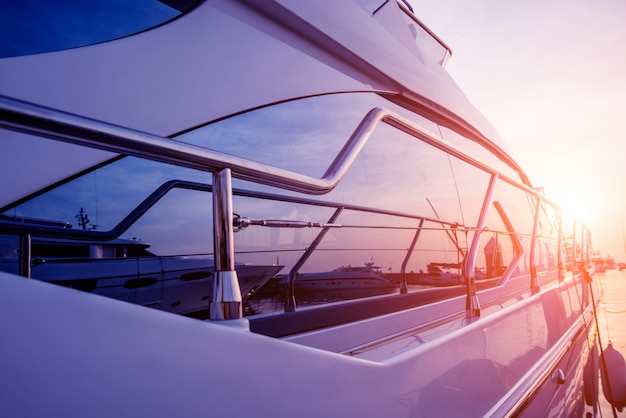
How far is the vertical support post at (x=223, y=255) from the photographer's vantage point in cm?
60

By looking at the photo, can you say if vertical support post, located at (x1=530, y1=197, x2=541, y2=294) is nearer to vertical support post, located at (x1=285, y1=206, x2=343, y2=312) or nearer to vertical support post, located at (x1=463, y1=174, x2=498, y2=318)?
vertical support post, located at (x1=463, y1=174, x2=498, y2=318)

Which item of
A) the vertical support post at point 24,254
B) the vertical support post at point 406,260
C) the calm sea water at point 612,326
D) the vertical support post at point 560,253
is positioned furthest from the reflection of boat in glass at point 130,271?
the vertical support post at point 560,253

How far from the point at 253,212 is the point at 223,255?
1.36m

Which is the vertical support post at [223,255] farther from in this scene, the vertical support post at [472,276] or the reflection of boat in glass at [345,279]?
the reflection of boat in glass at [345,279]

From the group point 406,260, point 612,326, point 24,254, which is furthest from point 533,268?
point 612,326

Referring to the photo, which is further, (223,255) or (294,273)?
(294,273)

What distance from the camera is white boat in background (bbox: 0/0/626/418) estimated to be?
0.44 m

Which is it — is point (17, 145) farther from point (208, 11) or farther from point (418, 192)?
point (418, 192)

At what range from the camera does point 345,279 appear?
8.43ft

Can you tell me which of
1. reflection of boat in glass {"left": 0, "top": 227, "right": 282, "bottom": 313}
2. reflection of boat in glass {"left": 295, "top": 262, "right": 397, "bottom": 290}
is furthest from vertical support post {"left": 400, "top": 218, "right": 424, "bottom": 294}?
reflection of boat in glass {"left": 0, "top": 227, "right": 282, "bottom": 313}

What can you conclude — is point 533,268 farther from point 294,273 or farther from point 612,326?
point 612,326

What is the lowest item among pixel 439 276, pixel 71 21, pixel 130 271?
pixel 439 276

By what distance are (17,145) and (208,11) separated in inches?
33.7

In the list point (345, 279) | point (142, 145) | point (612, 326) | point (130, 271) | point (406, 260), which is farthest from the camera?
point (612, 326)
